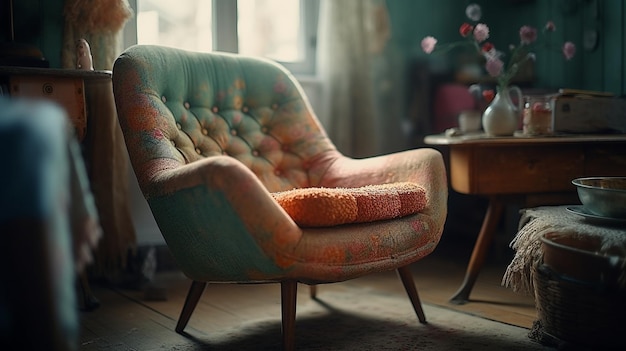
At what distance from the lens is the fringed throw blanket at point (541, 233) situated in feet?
4.77

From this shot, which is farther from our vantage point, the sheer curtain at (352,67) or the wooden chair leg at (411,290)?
the sheer curtain at (352,67)

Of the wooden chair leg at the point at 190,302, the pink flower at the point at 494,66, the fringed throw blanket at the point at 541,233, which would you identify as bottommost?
the wooden chair leg at the point at 190,302

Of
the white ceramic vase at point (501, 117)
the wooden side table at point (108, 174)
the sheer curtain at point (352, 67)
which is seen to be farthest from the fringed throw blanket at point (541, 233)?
the wooden side table at point (108, 174)

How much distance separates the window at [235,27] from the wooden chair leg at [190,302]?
1064 millimetres

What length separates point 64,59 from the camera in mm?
2236

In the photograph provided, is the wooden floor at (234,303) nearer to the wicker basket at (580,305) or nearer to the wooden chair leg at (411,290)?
the wooden chair leg at (411,290)

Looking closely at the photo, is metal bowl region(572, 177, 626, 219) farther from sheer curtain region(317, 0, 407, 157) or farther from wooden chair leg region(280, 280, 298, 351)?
sheer curtain region(317, 0, 407, 157)

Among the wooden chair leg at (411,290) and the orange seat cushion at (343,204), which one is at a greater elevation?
the orange seat cushion at (343,204)

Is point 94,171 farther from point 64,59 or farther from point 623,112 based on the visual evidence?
point 623,112

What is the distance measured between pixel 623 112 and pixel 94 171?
1872 millimetres

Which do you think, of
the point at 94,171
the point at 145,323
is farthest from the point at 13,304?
the point at 94,171

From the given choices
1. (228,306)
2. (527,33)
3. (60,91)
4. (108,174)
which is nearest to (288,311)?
(228,306)

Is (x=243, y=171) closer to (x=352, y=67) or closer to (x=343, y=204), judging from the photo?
(x=343, y=204)

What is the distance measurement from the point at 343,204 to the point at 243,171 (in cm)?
27
